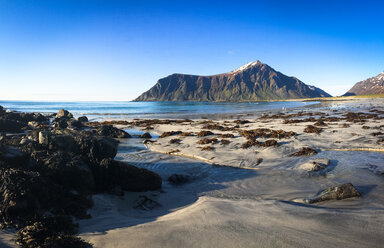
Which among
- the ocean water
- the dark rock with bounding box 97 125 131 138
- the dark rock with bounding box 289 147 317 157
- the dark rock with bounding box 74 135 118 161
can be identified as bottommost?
the dark rock with bounding box 289 147 317 157

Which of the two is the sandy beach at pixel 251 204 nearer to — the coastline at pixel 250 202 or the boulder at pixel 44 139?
the coastline at pixel 250 202

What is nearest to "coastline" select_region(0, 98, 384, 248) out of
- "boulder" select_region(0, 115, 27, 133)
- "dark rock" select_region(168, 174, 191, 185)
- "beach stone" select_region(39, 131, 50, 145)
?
"dark rock" select_region(168, 174, 191, 185)

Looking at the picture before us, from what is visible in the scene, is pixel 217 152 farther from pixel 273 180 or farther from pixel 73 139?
pixel 73 139

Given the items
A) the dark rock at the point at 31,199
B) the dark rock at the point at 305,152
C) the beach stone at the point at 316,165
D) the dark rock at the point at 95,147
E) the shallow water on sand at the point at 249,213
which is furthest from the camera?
the dark rock at the point at 305,152

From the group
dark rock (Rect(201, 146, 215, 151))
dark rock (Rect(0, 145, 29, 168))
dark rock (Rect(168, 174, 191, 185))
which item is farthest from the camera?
dark rock (Rect(201, 146, 215, 151))

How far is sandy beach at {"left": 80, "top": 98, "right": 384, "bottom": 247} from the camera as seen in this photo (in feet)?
10.7

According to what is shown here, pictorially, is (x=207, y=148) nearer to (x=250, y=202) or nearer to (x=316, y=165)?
(x=316, y=165)

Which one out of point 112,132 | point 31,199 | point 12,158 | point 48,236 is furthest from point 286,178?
point 112,132

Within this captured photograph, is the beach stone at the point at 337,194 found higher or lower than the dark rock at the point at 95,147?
lower

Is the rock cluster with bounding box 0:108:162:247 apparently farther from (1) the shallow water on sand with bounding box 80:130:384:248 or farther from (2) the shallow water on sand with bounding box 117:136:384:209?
(2) the shallow water on sand with bounding box 117:136:384:209

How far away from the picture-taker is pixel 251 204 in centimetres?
474

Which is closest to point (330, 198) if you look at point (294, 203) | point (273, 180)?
point (294, 203)

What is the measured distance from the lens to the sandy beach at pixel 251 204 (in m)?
3.26

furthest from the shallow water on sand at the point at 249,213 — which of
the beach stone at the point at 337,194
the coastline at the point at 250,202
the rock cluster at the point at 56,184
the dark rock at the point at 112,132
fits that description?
the dark rock at the point at 112,132
